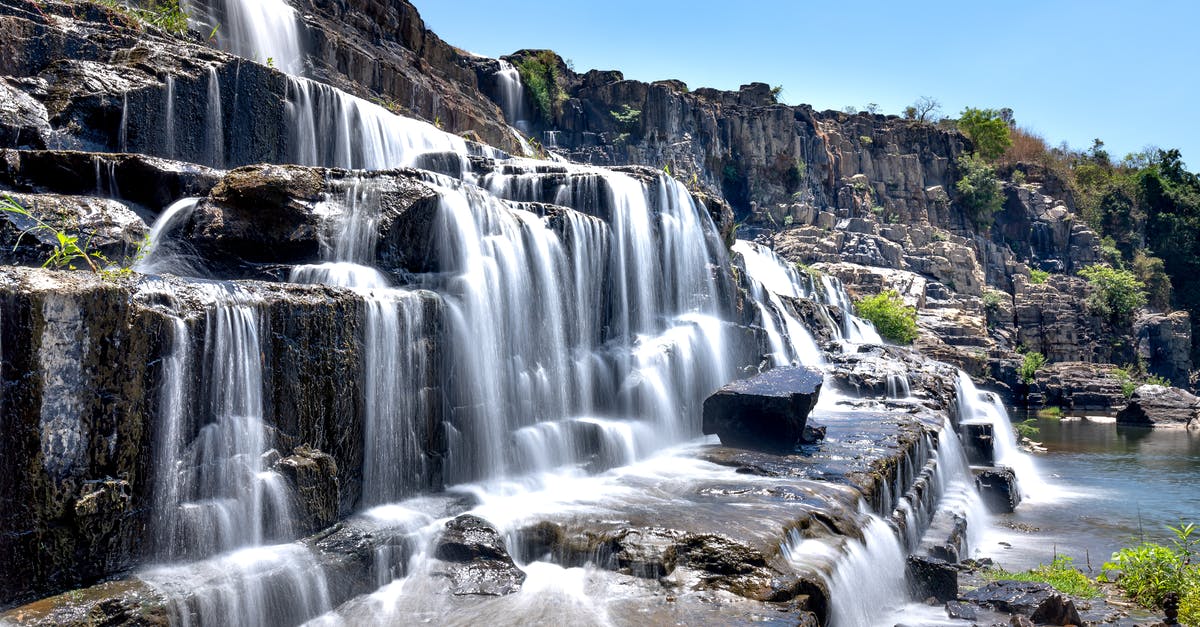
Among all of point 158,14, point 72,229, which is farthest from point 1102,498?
point 158,14

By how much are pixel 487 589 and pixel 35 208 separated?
6.43m

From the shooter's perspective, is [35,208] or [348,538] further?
[35,208]

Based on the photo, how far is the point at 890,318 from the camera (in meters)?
33.2

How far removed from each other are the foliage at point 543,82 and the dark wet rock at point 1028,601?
3208 centimetres

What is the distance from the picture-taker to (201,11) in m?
19.3

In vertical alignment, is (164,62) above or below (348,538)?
above

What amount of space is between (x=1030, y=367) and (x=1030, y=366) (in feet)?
0.27

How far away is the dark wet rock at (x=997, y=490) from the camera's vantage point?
1539cm

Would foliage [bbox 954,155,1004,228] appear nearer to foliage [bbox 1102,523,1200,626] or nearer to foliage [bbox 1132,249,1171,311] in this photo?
foliage [bbox 1132,249,1171,311]

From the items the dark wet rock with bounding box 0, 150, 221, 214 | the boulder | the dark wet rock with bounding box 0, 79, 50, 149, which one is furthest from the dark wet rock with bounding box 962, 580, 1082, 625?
the dark wet rock with bounding box 0, 79, 50, 149

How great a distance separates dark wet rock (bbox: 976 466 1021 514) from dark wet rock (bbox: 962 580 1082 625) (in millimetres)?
6813

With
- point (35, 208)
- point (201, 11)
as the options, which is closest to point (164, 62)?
point (35, 208)

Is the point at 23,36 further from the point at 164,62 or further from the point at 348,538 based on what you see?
the point at 348,538

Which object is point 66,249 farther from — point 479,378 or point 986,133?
point 986,133
